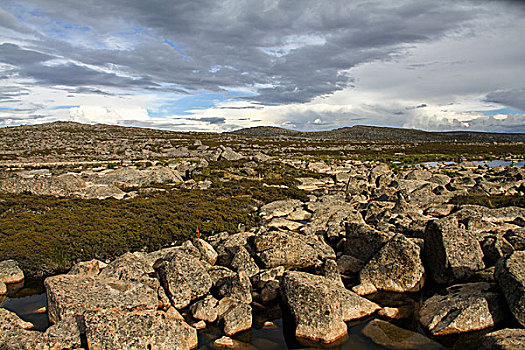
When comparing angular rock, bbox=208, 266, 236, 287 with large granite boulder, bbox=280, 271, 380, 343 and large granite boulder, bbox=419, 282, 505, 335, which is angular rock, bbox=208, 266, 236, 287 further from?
large granite boulder, bbox=419, 282, 505, 335

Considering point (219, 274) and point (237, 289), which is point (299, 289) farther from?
point (219, 274)

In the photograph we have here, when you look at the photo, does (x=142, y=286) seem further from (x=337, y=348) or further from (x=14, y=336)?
(x=337, y=348)

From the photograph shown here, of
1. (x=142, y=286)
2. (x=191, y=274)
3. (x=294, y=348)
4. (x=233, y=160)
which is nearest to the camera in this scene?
(x=294, y=348)

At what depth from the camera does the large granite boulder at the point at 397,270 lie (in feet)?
48.1

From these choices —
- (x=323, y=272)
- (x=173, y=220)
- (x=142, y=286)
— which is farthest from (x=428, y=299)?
(x=173, y=220)

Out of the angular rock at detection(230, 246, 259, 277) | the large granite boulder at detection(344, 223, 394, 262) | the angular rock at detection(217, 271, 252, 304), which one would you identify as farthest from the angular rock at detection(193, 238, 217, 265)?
the large granite boulder at detection(344, 223, 394, 262)

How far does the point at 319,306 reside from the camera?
11781 millimetres

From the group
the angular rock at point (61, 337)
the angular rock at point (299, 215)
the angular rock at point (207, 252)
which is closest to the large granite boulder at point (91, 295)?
the angular rock at point (61, 337)

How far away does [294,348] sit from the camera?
36.7 feet

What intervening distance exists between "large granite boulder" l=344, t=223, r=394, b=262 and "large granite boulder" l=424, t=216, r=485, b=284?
212 cm

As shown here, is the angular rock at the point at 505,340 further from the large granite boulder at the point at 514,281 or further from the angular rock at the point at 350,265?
the angular rock at the point at 350,265

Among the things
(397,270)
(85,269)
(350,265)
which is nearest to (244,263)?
(350,265)

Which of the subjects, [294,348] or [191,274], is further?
[191,274]

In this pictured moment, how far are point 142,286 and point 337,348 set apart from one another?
287 inches
